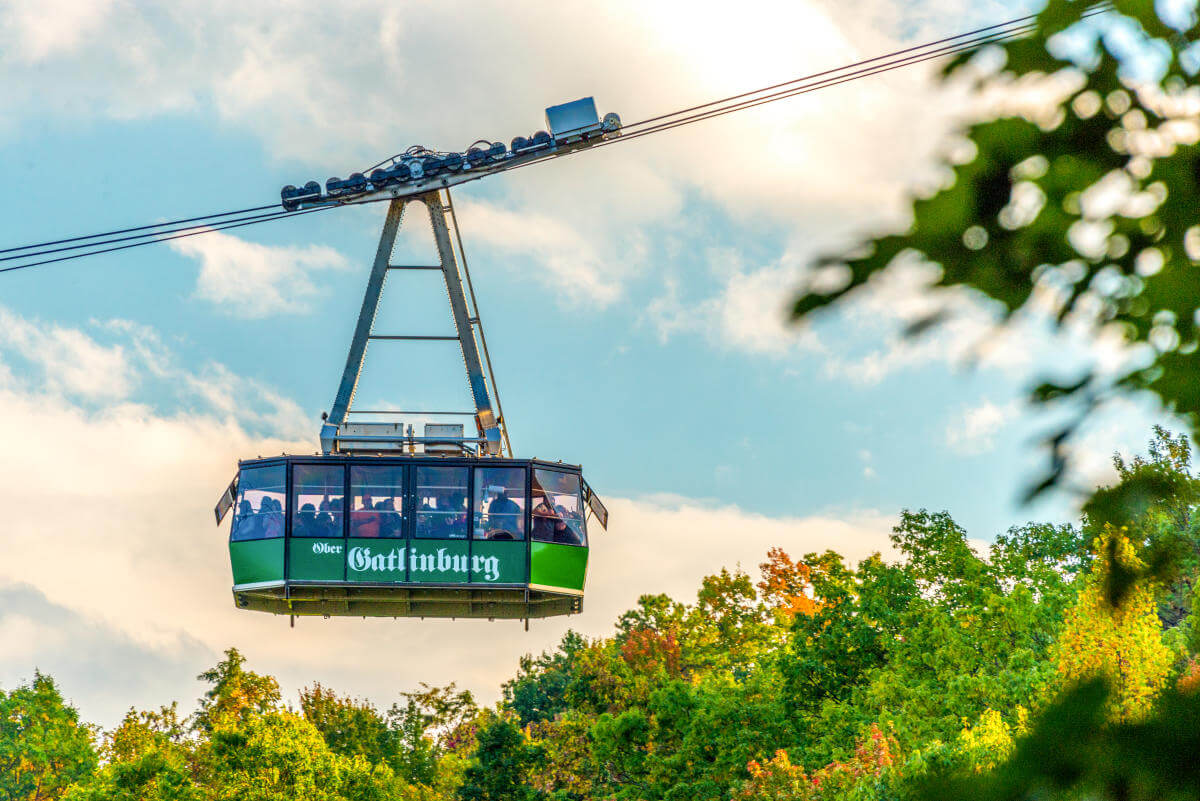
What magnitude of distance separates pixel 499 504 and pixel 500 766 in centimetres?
3112

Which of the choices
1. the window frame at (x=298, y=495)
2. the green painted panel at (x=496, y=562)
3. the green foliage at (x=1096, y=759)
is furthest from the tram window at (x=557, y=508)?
the green foliage at (x=1096, y=759)

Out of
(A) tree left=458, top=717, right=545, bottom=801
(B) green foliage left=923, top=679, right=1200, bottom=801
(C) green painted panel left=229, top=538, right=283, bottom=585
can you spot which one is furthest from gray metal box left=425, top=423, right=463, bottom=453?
(A) tree left=458, top=717, right=545, bottom=801

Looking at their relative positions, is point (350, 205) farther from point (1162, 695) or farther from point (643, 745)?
point (1162, 695)

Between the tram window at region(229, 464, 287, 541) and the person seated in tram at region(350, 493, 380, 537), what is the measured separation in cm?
126

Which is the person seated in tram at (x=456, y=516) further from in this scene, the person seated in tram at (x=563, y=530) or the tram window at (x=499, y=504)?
the person seated in tram at (x=563, y=530)

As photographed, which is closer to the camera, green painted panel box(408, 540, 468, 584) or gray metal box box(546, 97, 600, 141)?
green painted panel box(408, 540, 468, 584)

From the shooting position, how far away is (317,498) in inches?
1033

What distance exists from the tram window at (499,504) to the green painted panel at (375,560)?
1.41m

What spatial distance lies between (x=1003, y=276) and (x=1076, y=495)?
0.84 feet

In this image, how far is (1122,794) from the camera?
145 centimetres

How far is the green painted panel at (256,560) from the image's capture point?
26.1m

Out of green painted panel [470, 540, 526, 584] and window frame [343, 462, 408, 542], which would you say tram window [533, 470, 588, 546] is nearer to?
green painted panel [470, 540, 526, 584]

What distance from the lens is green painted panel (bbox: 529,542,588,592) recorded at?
85.6 feet

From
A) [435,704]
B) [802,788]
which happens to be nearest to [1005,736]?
[802,788]
